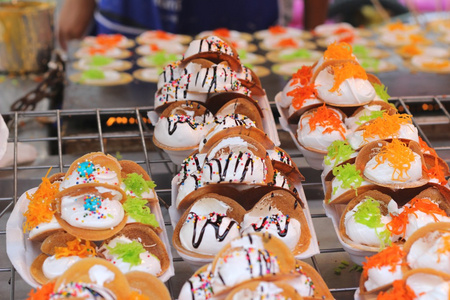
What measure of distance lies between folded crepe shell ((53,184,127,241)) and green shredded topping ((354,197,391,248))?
765mm

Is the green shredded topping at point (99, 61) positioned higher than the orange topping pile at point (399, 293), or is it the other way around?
the orange topping pile at point (399, 293)

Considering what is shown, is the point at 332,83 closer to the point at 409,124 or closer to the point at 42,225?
the point at 409,124

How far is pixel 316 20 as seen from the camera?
5.04 m

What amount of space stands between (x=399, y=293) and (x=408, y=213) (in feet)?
1.34

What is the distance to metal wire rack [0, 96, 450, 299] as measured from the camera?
1.98 m

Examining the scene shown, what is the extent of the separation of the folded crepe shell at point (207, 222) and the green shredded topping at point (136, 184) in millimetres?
183

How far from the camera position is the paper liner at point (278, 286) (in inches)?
54.6

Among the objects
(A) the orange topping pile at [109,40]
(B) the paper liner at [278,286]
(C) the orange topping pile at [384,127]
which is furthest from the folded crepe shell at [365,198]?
(A) the orange topping pile at [109,40]

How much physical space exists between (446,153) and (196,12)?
2827 millimetres

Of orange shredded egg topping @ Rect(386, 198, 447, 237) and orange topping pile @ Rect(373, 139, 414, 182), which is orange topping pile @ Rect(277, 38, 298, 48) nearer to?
orange topping pile @ Rect(373, 139, 414, 182)

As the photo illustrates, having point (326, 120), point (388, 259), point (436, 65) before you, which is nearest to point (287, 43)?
point (436, 65)

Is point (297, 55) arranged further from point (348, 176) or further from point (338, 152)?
point (348, 176)

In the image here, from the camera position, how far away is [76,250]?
5.63 ft

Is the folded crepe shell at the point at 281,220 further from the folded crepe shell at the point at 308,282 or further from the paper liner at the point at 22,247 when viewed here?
the paper liner at the point at 22,247
